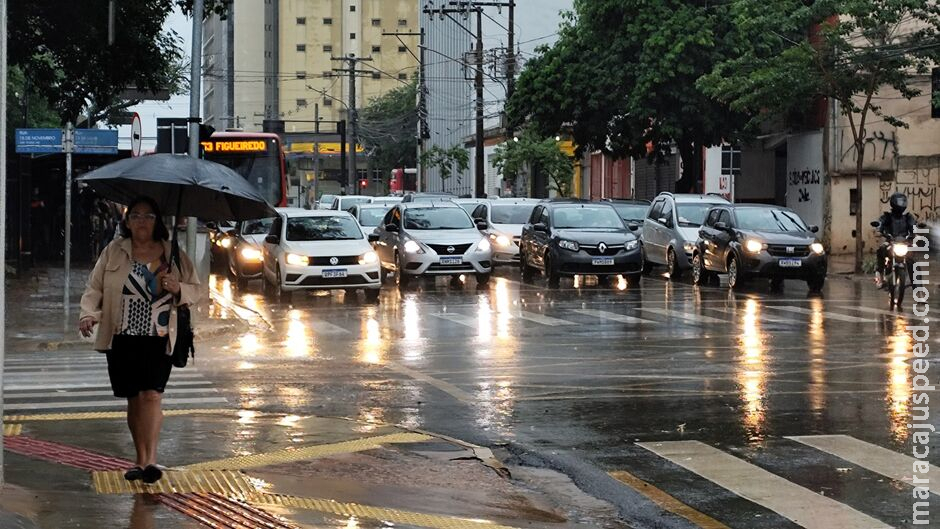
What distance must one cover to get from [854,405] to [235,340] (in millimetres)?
9258

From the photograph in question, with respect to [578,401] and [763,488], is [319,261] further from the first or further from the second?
[763,488]

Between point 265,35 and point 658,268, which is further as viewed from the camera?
point 265,35

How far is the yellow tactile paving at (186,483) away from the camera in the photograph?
8125 mm

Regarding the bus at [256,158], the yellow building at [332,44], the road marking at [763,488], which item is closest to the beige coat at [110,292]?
the road marking at [763,488]

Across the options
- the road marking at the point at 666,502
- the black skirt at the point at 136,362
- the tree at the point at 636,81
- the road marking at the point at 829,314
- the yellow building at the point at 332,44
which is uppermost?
the yellow building at the point at 332,44

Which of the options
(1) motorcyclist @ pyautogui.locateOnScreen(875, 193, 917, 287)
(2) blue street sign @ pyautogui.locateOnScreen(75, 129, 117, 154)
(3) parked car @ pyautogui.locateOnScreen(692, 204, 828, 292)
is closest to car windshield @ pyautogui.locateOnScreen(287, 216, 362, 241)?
(2) blue street sign @ pyautogui.locateOnScreen(75, 129, 117, 154)

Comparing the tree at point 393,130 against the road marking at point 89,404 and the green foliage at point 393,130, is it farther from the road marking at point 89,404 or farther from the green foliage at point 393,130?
the road marking at point 89,404

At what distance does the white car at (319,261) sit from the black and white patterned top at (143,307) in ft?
55.5

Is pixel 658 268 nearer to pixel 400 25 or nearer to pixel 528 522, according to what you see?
pixel 528 522

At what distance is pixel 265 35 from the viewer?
493 feet

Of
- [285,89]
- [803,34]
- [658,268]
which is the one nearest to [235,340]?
[658,268]

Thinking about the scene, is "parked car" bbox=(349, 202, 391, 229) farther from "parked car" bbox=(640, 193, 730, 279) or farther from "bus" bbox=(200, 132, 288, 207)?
"parked car" bbox=(640, 193, 730, 279)

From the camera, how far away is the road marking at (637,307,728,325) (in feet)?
67.5

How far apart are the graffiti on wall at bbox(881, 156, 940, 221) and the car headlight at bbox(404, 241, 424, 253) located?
16.8 m
